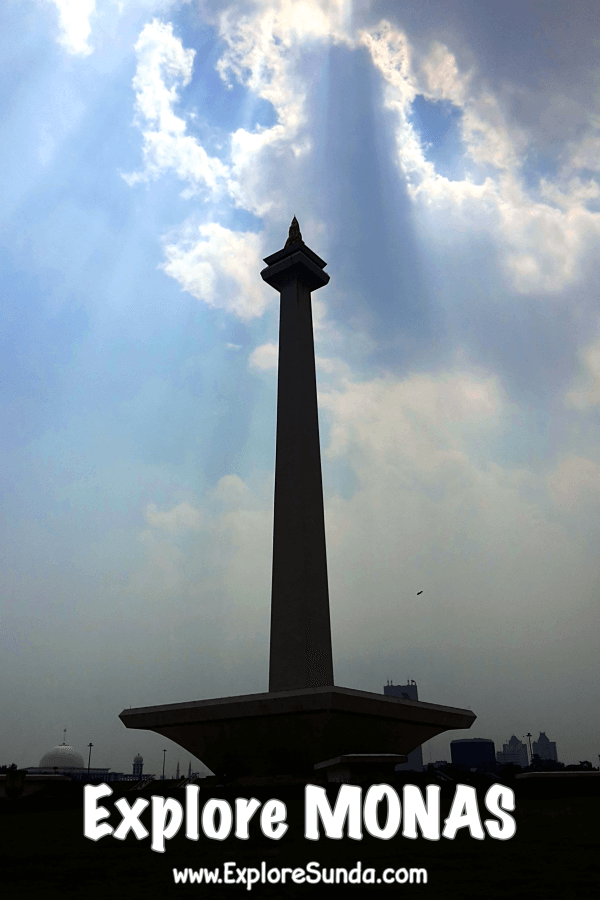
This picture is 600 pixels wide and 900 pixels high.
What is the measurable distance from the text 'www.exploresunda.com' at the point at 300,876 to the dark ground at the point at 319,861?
5.3 inches

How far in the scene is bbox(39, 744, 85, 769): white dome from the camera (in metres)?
82.8

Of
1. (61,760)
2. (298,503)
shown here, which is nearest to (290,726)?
(298,503)

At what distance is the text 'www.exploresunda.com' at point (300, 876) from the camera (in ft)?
22.6

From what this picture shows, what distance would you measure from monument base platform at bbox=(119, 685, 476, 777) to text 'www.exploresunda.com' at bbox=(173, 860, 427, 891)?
1082 centimetres

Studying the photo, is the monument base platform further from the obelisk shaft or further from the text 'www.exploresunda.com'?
the text 'www.exploresunda.com'

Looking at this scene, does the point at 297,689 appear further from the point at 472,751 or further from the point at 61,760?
the point at 472,751

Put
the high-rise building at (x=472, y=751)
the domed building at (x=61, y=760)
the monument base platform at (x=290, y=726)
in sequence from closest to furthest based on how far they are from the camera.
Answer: the monument base platform at (x=290, y=726), the domed building at (x=61, y=760), the high-rise building at (x=472, y=751)

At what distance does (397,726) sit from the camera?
835 inches

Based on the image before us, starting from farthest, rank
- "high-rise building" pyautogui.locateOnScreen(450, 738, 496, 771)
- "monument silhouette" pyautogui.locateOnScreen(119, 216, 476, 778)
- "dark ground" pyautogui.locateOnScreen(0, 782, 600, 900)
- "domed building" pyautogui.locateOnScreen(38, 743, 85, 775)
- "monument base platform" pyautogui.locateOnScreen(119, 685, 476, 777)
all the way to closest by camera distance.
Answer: "high-rise building" pyautogui.locateOnScreen(450, 738, 496, 771)
"domed building" pyautogui.locateOnScreen(38, 743, 85, 775)
"monument silhouette" pyautogui.locateOnScreen(119, 216, 476, 778)
"monument base platform" pyautogui.locateOnScreen(119, 685, 476, 777)
"dark ground" pyautogui.locateOnScreen(0, 782, 600, 900)

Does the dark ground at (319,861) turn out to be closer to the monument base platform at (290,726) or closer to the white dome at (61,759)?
the monument base platform at (290,726)

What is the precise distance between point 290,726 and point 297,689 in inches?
39.4

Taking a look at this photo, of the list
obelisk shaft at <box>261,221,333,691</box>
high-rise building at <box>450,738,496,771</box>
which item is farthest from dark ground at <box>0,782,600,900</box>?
high-rise building at <box>450,738,496,771</box>

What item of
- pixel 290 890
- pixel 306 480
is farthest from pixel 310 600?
pixel 290 890

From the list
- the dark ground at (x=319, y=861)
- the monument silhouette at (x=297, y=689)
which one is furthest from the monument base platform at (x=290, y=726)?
the dark ground at (x=319, y=861)
